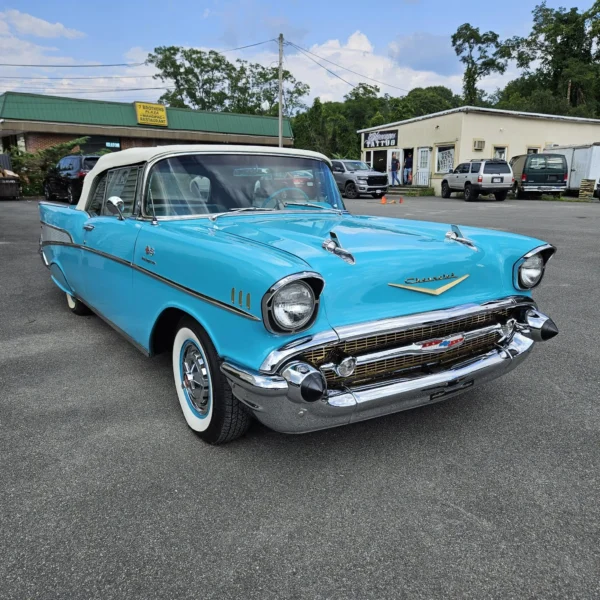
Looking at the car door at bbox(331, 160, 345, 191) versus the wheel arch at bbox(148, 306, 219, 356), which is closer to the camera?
the wheel arch at bbox(148, 306, 219, 356)

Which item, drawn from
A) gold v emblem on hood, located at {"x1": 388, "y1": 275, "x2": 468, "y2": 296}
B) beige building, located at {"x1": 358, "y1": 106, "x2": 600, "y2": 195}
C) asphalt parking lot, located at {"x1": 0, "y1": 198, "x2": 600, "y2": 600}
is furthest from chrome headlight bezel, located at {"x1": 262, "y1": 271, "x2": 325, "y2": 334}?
beige building, located at {"x1": 358, "y1": 106, "x2": 600, "y2": 195}

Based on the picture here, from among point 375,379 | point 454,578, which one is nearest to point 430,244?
point 375,379

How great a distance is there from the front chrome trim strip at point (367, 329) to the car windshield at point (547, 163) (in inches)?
834

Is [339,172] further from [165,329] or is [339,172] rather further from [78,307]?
[165,329]

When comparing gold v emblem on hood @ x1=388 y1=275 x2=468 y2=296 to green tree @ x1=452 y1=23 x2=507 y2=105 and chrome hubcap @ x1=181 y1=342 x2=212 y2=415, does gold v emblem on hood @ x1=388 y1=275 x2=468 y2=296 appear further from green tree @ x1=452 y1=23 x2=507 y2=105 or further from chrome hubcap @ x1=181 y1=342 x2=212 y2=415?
green tree @ x1=452 y1=23 x2=507 y2=105

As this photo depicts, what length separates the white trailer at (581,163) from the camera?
21.5 metres

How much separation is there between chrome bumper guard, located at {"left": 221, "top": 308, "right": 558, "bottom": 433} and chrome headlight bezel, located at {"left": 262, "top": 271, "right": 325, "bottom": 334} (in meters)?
0.16

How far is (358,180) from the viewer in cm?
2184

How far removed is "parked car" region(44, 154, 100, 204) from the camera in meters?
15.7

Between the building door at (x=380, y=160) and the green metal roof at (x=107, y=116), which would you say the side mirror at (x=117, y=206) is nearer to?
the green metal roof at (x=107, y=116)

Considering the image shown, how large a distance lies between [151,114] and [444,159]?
52.5 ft

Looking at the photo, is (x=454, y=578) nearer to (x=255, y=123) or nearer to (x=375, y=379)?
(x=375, y=379)

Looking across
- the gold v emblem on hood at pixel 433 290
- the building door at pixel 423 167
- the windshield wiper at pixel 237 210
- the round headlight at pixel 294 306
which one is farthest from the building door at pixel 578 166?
the round headlight at pixel 294 306

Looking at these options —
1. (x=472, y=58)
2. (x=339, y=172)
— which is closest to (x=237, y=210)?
(x=339, y=172)
